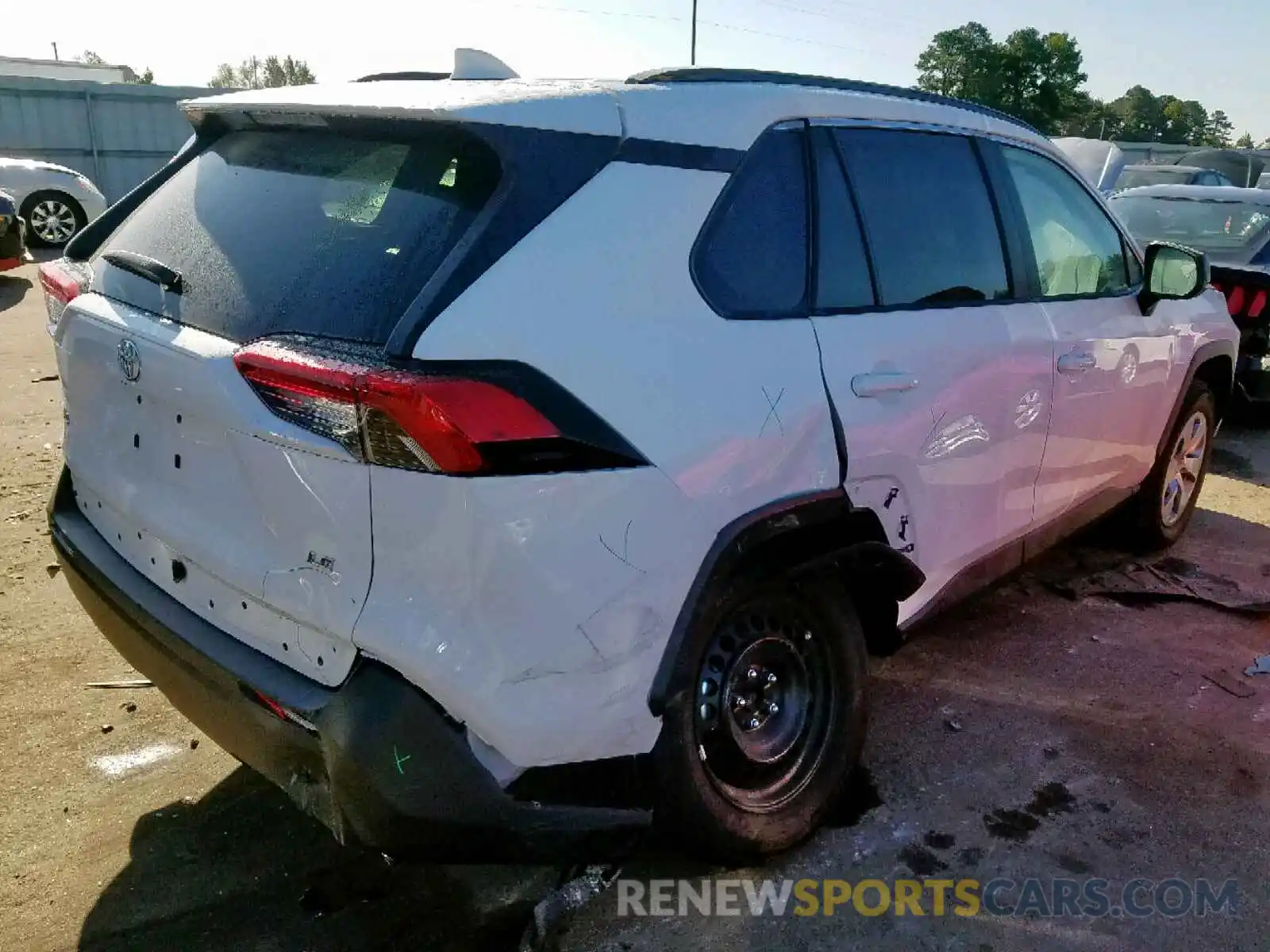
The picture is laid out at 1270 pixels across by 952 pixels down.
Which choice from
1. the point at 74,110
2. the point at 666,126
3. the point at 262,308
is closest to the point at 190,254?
the point at 262,308

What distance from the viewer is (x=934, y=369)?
9.50 feet

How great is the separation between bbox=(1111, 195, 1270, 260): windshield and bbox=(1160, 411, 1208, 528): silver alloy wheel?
11.6ft

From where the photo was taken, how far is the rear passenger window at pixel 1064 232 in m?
3.55

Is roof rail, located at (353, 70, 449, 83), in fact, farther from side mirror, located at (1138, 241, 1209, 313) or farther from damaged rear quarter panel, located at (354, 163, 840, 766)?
side mirror, located at (1138, 241, 1209, 313)

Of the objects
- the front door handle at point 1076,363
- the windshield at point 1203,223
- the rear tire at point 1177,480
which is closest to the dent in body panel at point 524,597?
the front door handle at point 1076,363

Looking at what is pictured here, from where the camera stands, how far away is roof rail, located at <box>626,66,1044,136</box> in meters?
2.48

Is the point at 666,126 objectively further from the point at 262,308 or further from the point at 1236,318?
the point at 1236,318

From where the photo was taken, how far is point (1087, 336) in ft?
12.1

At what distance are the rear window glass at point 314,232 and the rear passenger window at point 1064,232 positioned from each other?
2.16 metres

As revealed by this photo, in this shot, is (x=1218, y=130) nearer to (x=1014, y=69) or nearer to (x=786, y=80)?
(x=1014, y=69)

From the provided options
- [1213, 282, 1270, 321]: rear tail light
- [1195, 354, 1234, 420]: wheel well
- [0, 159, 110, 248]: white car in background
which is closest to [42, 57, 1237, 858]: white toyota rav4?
[1195, 354, 1234, 420]: wheel well

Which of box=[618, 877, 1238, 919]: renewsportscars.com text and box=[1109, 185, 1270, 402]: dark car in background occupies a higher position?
box=[1109, 185, 1270, 402]: dark car in background

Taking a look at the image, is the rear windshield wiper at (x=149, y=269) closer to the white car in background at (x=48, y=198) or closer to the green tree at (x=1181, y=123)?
the white car in background at (x=48, y=198)

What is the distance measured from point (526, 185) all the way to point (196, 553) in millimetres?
1057
